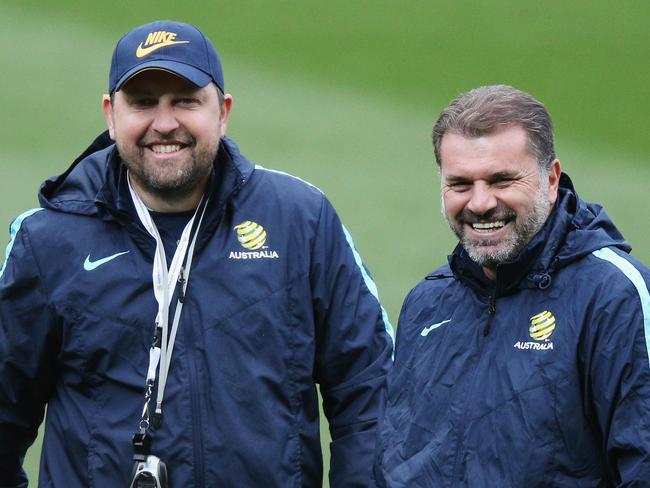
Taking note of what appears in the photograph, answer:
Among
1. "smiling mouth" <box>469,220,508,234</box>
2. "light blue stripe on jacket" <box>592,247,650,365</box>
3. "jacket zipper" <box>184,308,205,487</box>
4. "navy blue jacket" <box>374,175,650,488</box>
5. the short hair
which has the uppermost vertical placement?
the short hair

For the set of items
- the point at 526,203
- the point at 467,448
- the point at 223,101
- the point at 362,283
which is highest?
the point at 223,101

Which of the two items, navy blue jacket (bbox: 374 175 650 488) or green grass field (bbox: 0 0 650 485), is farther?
green grass field (bbox: 0 0 650 485)

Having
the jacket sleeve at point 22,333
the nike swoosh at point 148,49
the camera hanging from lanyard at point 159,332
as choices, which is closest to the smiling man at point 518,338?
the camera hanging from lanyard at point 159,332

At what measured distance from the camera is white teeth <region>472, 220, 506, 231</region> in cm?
249

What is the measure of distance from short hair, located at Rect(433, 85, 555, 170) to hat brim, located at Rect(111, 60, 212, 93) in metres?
0.65

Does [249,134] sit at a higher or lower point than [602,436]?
higher

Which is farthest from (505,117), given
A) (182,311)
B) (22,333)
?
(22,333)

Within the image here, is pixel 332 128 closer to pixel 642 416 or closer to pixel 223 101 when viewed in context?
pixel 223 101

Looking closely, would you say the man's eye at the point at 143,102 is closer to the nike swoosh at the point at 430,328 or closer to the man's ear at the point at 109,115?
the man's ear at the point at 109,115

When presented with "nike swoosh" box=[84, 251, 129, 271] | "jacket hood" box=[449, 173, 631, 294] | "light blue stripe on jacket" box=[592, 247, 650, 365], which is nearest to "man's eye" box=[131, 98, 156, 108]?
"nike swoosh" box=[84, 251, 129, 271]

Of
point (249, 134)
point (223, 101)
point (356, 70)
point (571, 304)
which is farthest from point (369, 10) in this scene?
point (571, 304)

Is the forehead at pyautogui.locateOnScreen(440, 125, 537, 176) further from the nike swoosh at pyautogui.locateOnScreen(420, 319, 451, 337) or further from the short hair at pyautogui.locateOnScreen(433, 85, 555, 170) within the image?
the nike swoosh at pyautogui.locateOnScreen(420, 319, 451, 337)

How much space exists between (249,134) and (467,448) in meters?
3.27

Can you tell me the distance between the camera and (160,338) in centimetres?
287
